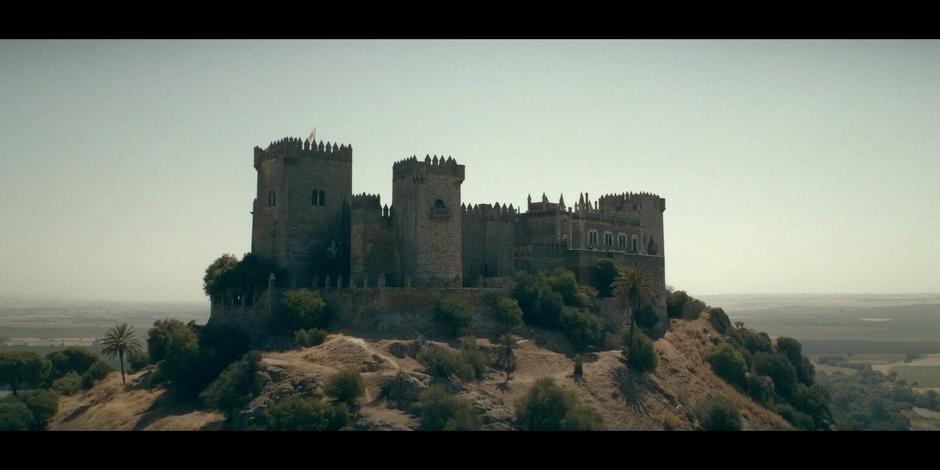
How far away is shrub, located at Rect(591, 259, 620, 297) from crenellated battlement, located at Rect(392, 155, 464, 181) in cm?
1420

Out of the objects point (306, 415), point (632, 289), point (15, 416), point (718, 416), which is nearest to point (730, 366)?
point (632, 289)

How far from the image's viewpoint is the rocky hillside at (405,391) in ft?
137

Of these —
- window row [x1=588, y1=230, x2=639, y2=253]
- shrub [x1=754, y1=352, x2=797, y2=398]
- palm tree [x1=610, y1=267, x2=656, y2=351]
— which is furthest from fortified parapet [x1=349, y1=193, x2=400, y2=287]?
shrub [x1=754, y1=352, x2=797, y2=398]

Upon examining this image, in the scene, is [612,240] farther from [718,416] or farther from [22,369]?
[22,369]

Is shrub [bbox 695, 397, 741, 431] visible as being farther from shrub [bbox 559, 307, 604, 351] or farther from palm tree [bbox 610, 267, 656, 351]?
shrub [bbox 559, 307, 604, 351]

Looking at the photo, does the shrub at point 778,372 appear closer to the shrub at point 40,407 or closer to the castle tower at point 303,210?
the castle tower at point 303,210

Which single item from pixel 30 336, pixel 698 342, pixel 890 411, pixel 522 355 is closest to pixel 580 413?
pixel 522 355

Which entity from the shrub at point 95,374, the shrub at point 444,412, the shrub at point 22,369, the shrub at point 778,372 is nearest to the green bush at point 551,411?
the shrub at point 444,412

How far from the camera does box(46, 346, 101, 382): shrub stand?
58.1 meters

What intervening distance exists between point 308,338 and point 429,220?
12.0 metres
